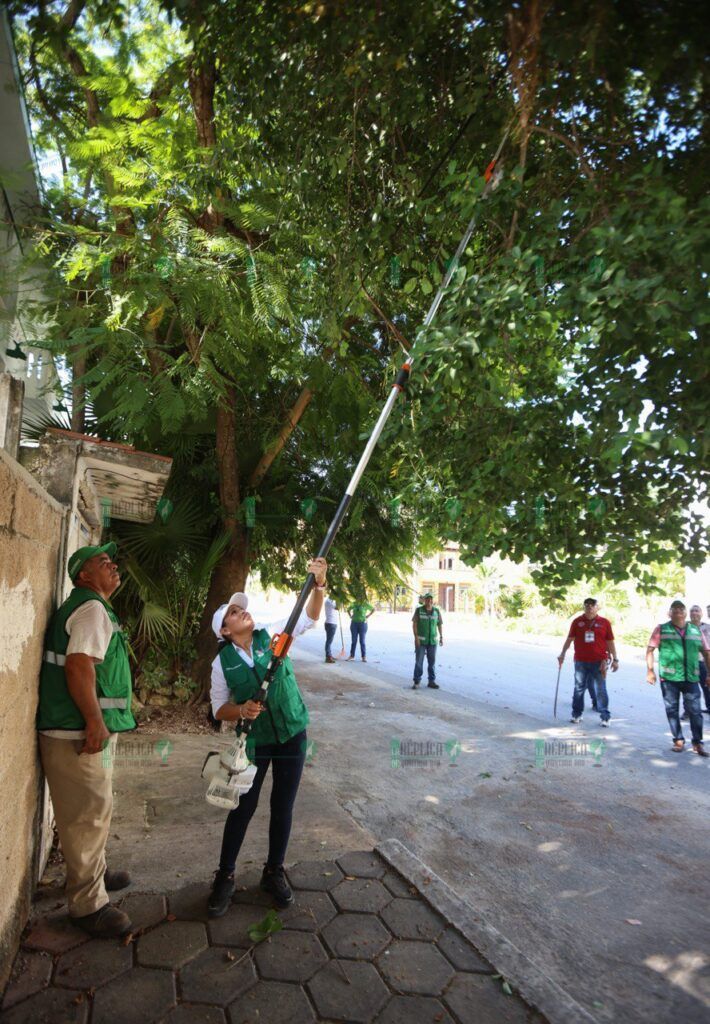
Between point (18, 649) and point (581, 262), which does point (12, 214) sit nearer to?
point (18, 649)

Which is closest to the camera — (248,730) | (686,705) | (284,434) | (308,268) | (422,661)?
(248,730)

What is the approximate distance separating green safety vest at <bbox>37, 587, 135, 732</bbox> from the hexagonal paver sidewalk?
3.41 ft

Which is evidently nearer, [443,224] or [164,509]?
[443,224]

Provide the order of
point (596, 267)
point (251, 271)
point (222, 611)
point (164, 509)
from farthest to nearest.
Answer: point (164, 509), point (251, 271), point (222, 611), point (596, 267)

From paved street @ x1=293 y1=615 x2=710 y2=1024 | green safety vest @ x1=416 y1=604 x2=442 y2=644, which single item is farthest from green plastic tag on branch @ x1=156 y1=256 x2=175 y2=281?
green safety vest @ x1=416 y1=604 x2=442 y2=644

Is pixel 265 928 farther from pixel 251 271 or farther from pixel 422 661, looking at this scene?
pixel 422 661

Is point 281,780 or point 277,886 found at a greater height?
point 281,780

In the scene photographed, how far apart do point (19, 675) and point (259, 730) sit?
1283 millimetres

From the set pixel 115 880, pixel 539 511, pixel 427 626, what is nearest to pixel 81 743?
pixel 115 880

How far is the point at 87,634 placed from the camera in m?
3.19

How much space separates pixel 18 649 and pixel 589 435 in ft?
9.97

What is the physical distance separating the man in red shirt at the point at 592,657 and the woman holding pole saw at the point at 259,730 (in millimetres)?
6909

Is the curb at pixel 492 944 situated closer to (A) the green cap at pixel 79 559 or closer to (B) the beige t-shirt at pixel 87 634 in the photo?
(B) the beige t-shirt at pixel 87 634

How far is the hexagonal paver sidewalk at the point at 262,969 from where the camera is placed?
2678mm
